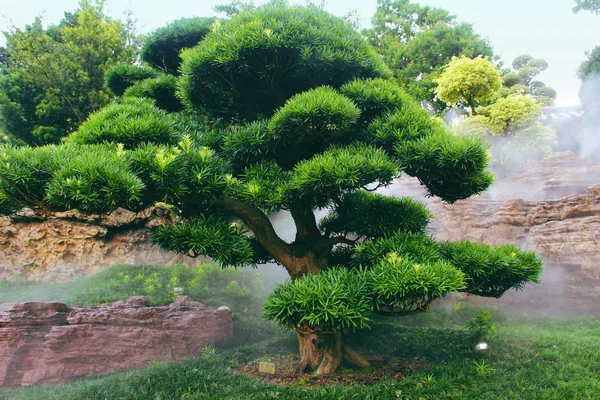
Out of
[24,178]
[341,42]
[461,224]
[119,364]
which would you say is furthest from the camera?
[461,224]

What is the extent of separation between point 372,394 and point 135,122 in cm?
331

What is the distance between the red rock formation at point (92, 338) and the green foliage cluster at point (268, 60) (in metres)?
3.03

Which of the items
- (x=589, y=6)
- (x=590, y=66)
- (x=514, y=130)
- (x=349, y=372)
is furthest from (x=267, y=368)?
(x=590, y=66)

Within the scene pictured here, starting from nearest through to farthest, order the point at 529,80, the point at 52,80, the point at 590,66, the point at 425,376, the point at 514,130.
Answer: the point at 425,376
the point at 52,80
the point at 514,130
the point at 590,66
the point at 529,80

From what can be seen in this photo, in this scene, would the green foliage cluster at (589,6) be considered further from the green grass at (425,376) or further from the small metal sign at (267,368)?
the small metal sign at (267,368)

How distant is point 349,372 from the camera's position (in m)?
4.56

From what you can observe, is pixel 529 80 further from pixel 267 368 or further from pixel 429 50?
pixel 267 368

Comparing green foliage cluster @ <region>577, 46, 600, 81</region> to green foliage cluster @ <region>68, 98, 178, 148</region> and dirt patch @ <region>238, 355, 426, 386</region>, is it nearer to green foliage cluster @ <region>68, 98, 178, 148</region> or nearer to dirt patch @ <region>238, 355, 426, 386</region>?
dirt patch @ <region>238, 355, 426, 386</region>

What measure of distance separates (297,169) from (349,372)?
2.47 metres

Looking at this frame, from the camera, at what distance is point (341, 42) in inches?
169

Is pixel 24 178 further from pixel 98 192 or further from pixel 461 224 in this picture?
pixel 461 224

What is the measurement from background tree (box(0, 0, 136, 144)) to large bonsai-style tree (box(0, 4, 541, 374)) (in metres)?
7.31

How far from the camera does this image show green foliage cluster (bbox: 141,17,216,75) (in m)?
5.51

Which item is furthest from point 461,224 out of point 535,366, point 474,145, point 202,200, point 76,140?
point 76,140
